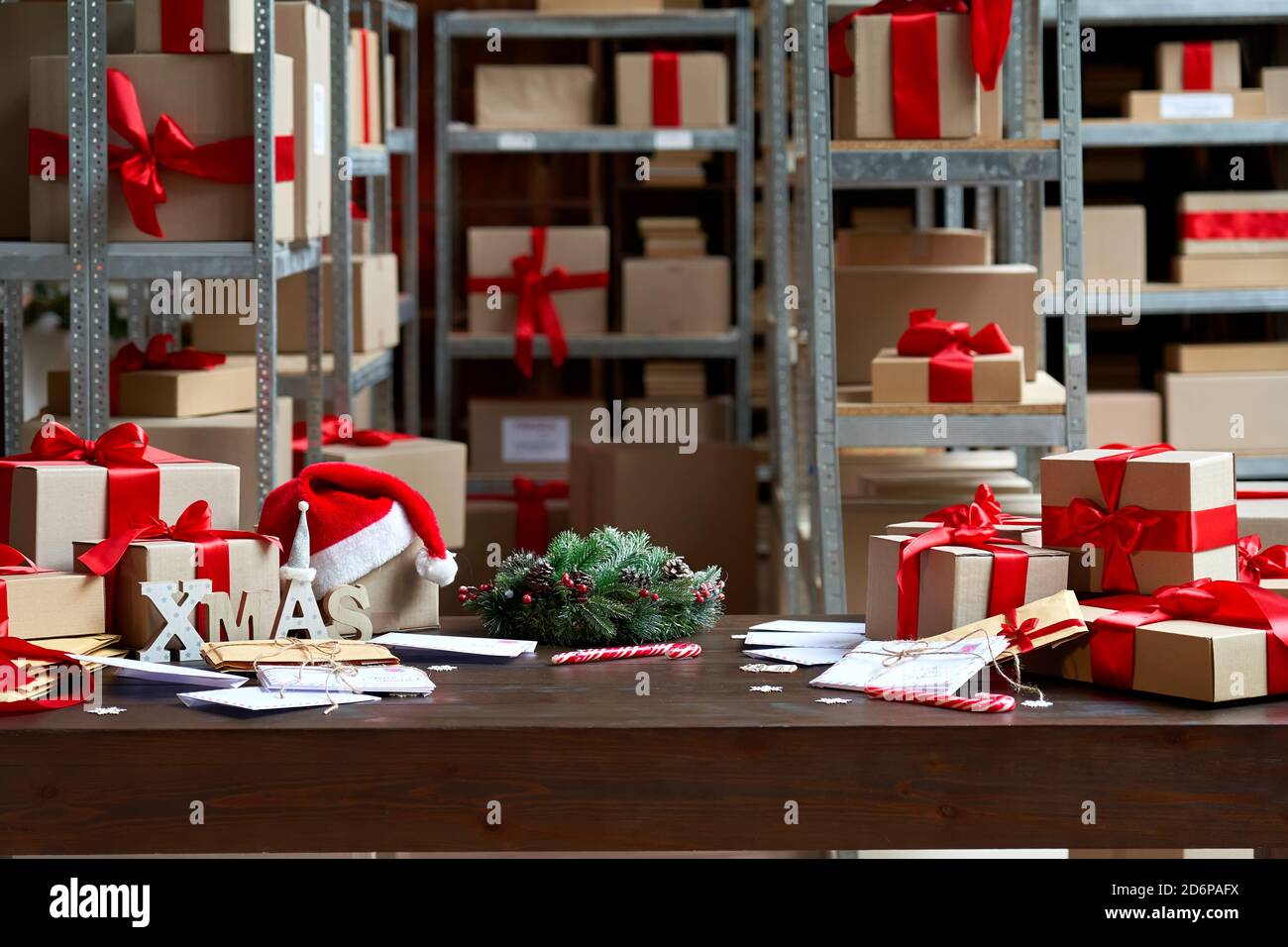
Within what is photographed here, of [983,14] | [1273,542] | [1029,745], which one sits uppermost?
[983,14]

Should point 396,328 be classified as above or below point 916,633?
above

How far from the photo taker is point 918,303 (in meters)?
3.21

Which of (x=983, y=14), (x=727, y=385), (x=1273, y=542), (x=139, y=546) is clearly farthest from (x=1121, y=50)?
(x=139, y=546)

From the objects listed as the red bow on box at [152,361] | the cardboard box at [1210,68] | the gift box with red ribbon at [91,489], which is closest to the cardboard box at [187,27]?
the red bow on box at [152,361]

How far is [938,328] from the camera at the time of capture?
2832 mm

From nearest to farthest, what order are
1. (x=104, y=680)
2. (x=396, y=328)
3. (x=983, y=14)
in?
(x=104, y=680), (x=983, y=14), (x=396, y=328)

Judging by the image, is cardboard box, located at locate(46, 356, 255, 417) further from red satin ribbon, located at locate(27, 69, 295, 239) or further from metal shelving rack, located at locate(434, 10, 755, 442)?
metal shelving rack, located at locate(434, 10, 755, 442)

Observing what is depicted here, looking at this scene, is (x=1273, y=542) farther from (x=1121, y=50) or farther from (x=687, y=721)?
(x=1121, y=50)

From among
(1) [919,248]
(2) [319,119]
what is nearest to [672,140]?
(1) [919,248]

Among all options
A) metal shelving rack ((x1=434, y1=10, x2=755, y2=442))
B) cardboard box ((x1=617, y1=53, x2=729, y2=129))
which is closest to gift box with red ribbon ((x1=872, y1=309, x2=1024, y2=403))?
metal shelving rack ((x1=434, y1=10, x2=755, y2=442))

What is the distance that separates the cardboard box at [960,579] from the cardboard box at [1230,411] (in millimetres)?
2669

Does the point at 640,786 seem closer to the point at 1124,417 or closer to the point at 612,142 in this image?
the point at 1124,417
